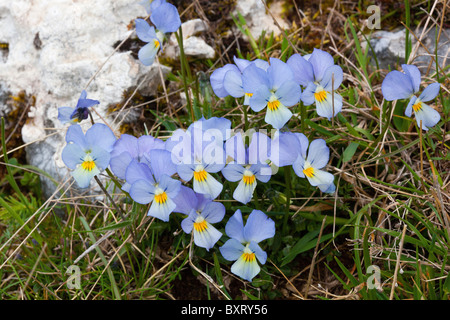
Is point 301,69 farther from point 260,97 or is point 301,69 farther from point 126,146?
point 126,146

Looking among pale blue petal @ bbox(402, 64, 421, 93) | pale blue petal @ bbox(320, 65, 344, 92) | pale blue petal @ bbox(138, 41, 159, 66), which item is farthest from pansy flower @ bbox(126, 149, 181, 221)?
pale blue petal @ bbox(402, 64, 421, 93)

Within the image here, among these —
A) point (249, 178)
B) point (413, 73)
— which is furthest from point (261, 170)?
point (413, 73)

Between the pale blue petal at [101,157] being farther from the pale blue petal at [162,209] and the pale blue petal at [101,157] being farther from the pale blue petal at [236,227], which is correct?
the pale blue petal at [236,227]

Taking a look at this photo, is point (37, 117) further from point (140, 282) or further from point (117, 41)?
point (140, 282)

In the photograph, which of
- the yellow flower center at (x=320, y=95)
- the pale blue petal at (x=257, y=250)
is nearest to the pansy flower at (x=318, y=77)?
the yellow flower center at (x=320, y=95)

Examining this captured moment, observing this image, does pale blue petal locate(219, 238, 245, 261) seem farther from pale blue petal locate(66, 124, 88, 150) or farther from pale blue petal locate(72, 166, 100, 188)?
pale blue petal locate(66, 124, 88, 150)

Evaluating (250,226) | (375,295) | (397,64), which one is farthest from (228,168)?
(397,64)
